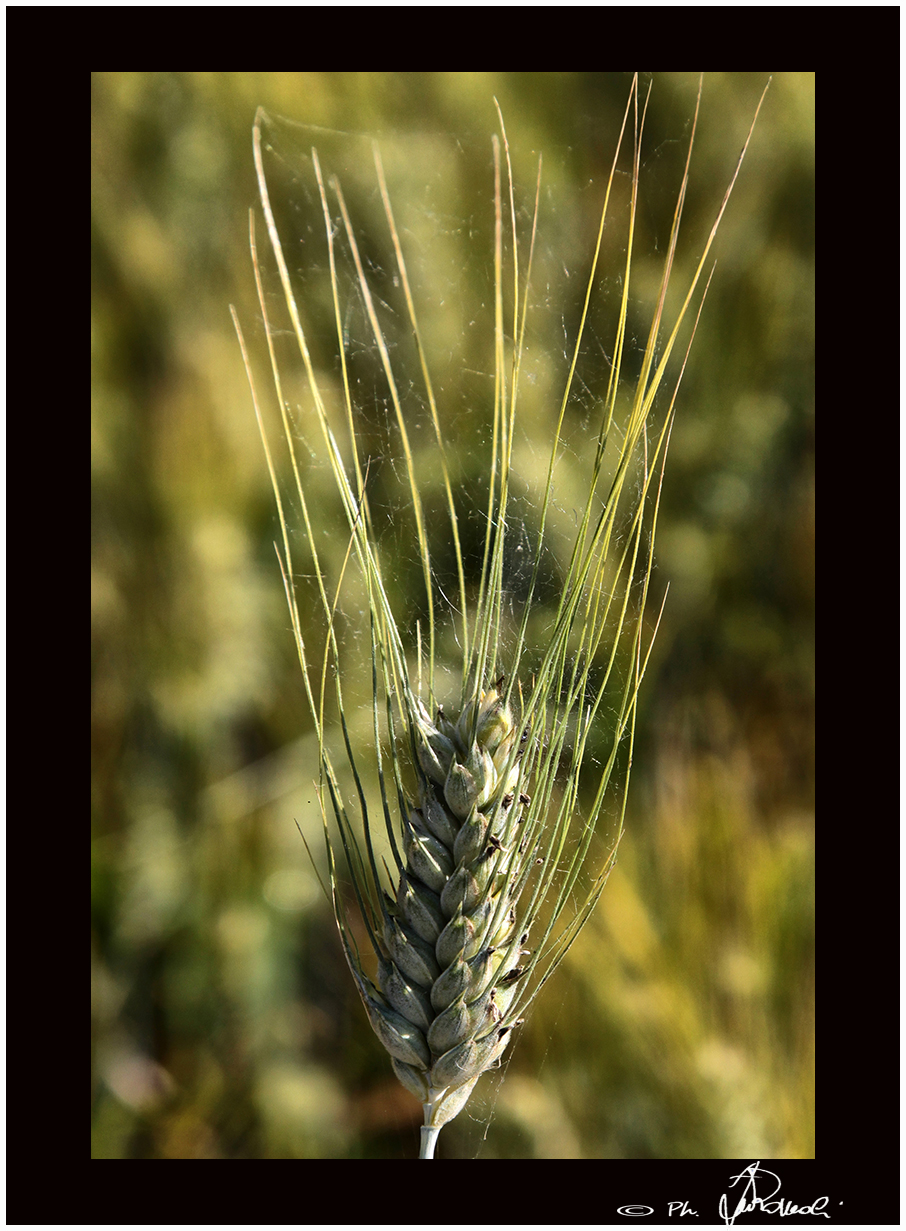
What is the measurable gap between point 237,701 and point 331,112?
0.75m

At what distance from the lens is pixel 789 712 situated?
109 centimetres

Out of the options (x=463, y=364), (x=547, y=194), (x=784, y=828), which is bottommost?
(x=784, y=828)

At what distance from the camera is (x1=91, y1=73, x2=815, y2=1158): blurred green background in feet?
2.90

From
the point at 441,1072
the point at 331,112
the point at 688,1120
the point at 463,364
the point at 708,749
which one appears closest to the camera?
the point at 441,1072

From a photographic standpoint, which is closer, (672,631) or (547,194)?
(547,194)

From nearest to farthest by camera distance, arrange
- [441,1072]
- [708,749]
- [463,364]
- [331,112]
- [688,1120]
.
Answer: [441,1072]
[463,364]
[688,1120]
[331,112]
[708,749]

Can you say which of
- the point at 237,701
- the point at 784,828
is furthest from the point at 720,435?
the point at 237,701

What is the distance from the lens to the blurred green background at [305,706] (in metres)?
0.88

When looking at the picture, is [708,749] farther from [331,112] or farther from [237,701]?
[331,112]

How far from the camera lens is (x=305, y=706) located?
0.99 m
